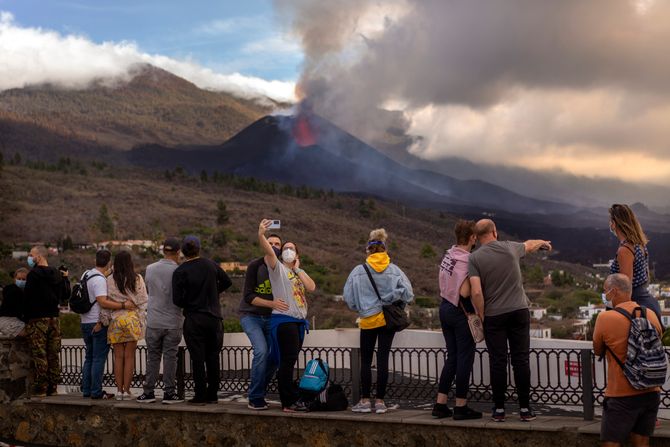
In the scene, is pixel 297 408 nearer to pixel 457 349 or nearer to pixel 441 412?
pixel 441 412

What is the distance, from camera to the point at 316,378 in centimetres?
813

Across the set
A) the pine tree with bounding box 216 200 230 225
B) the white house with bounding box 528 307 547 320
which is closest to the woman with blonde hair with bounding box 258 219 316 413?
the white house with bounding box 528 307 547 320

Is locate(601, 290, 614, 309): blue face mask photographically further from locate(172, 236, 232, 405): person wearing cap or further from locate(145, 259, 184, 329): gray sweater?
locate(145, 259, 184, 329): gray sweater

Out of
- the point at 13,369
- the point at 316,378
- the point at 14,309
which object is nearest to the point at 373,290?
the point at 316,378

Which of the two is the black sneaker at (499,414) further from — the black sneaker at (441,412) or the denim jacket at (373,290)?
the denim jacket at (373,290)

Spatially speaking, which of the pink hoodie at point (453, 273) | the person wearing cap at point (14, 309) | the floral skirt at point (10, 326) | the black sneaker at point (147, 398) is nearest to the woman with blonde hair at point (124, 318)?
the black sneaker at point (147, 398)

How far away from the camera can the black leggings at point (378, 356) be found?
7.95 meters

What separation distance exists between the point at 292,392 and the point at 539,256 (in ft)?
333

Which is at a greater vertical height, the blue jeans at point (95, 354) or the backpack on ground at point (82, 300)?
the backpack on ground at point (82, 300)

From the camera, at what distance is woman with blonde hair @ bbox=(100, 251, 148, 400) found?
9219 mm

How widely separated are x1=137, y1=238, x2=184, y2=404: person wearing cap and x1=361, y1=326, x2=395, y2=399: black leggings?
1937 mm

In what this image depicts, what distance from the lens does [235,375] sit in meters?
9.53

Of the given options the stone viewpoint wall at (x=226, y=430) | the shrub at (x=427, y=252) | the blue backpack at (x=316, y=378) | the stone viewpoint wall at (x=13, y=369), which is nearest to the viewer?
the stone viewpoint wall at (x=226, y=430)

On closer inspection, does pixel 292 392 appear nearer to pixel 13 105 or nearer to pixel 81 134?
pixel 81 134
